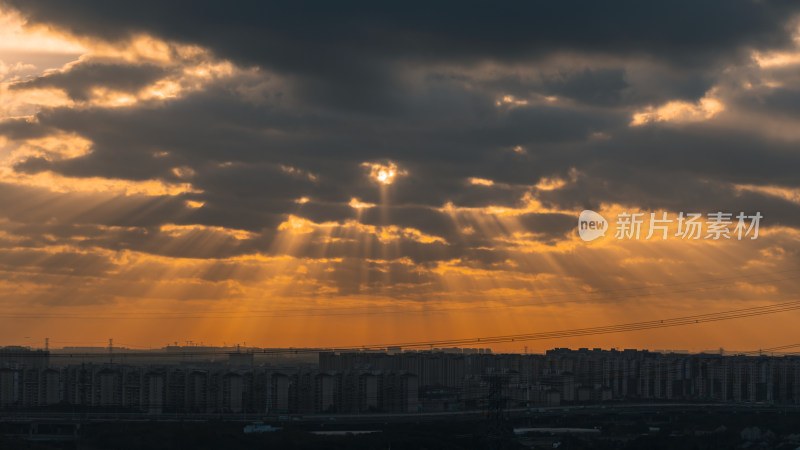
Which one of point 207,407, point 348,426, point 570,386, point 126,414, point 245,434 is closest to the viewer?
point 245,434

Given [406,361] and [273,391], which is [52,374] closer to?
[273,391]

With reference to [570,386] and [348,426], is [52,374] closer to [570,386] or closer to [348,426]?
[348,426]

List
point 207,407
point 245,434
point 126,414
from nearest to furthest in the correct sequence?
point 245,434 < point 126,414 < point 207,407

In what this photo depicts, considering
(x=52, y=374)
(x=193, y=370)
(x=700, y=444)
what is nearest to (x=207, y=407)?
(x=193, y=370)

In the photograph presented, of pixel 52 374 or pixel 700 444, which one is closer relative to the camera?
pixel 700 444

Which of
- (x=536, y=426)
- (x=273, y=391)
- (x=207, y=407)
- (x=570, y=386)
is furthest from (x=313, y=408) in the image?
(x=570, y=386)

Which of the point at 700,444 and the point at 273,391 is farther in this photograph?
the point at 273,391
